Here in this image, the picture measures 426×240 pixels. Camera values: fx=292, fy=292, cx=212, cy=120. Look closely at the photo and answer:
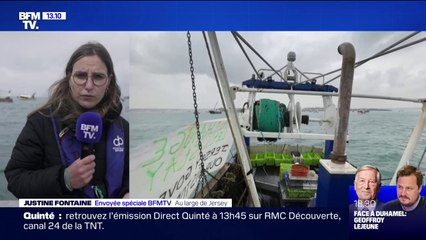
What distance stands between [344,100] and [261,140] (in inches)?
31.2

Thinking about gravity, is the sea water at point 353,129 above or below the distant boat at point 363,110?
below

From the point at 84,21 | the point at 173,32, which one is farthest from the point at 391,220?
the point at 84,21

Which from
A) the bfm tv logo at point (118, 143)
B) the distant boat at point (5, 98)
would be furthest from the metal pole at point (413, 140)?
the distant boat at point (5, 98)

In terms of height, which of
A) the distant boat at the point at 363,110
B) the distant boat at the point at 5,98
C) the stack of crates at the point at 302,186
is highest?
the distant boat at the point at 5,98

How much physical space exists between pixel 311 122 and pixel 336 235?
0.83 metres

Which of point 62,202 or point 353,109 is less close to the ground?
point 353,109

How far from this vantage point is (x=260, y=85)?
2012 millimetres

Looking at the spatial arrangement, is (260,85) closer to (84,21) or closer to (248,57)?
(248,57)

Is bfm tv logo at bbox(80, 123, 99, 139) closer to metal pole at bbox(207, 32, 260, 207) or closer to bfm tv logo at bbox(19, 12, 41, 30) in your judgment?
bfm tv logo at bbox(19, 12, 41, 30)

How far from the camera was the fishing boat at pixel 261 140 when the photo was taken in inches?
65.1

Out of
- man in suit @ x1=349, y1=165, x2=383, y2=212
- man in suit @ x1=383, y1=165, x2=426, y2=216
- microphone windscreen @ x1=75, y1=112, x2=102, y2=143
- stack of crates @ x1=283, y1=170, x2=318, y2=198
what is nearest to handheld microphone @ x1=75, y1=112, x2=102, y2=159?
microphone windscreen @ x1=75, y1=112, x2=102, y2=143

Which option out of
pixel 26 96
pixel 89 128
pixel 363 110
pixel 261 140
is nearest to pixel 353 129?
pixel 363 110

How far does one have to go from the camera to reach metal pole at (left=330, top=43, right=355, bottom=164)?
1.59 meters

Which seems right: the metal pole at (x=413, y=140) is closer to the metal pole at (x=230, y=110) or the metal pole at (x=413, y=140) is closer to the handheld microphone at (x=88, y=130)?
the metal pole at (x=230, y=110)
